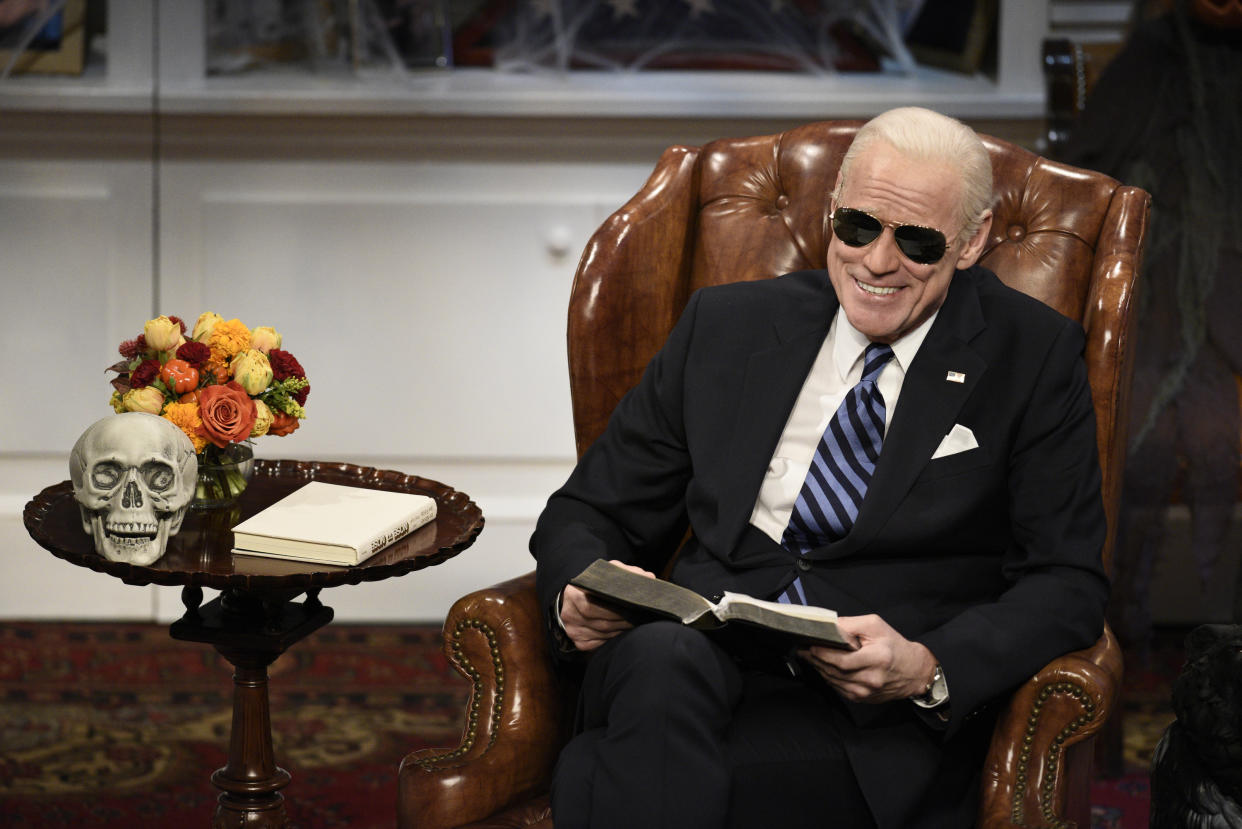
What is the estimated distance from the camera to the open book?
1771 mm

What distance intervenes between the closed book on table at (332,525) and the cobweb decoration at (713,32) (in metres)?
1.95

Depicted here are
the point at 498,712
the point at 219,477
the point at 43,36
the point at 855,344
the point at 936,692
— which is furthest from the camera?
the point at 43,36

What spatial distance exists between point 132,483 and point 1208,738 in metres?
1.49

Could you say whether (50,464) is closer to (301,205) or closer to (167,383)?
(301,205)

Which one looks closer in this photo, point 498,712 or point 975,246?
point 498,712

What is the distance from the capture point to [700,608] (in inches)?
72.6

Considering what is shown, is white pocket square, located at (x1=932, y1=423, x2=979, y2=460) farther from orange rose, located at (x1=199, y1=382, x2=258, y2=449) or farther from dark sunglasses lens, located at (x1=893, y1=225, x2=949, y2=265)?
orange rose, located at (x1=199, y1=382, x2=258, y2=449)

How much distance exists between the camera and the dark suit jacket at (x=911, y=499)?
1.95 m

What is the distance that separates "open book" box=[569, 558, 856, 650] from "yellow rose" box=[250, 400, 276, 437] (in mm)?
672

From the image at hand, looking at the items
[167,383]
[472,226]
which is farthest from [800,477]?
[472,226]

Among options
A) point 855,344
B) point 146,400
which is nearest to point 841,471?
point 855,344

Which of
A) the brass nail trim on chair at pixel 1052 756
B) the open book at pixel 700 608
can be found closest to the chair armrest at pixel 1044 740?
the brass nail trim on chair at pixel 1052 756

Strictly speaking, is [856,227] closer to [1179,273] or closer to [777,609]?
[777,609]

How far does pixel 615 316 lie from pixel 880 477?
606 mm
